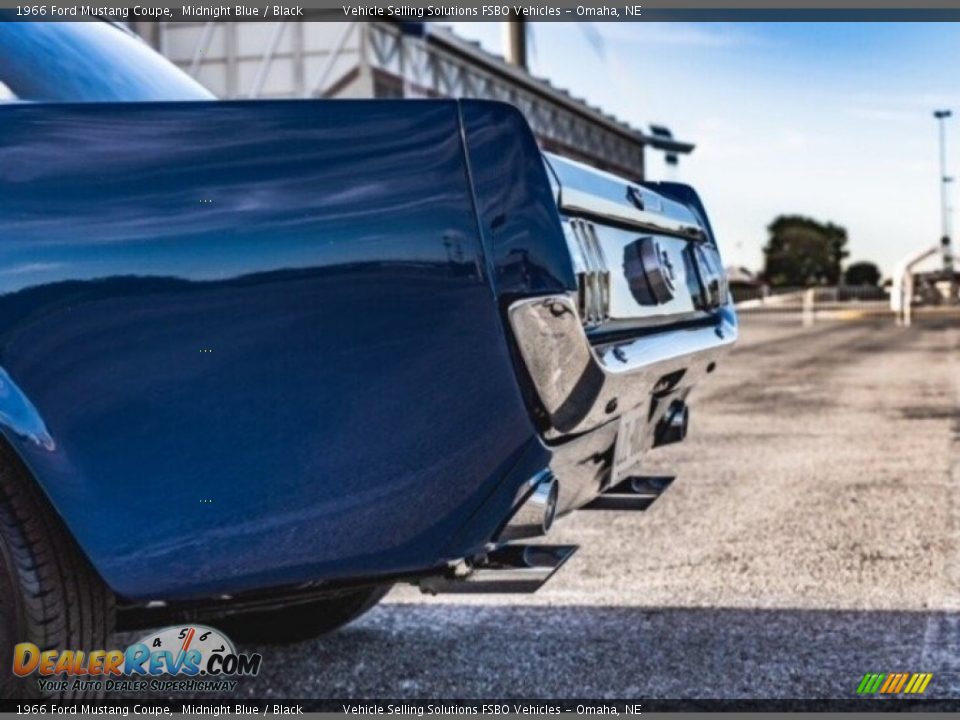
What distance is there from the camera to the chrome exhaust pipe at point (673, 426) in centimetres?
354

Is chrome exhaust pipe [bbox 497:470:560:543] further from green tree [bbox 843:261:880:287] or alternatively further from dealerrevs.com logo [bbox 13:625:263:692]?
green tree [bbox 843:261:880:287]

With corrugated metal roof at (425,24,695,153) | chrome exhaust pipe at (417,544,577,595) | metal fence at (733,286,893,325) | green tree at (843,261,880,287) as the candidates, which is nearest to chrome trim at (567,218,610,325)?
chrome exhaust pipe at (417,544,577,595)

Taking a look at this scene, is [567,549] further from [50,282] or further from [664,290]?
[50,282]

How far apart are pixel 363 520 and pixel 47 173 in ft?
2.78

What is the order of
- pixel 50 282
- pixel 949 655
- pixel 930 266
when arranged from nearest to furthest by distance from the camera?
1. pixel 50 282
2. pixel 949 655
3. pixel 930 266

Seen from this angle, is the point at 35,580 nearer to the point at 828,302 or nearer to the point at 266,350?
the point at 266,350

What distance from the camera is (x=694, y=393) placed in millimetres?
11672

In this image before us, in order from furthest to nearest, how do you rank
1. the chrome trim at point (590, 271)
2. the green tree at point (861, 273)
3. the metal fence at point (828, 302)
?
the green tree at point (861, 273) → the metal fence at point (828, 302) → the chrome trim at point (590, 271)

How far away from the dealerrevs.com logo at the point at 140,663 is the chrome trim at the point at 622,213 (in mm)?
1157

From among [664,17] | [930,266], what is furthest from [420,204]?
[930,266]

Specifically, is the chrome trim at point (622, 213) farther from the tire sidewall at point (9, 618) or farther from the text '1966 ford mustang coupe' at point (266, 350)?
the tire sidewall at point (9, 618)

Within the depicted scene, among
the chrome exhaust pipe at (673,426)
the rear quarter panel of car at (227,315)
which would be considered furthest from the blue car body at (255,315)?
the chrome exhaust pipe at (673,426)

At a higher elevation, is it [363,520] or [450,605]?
[363,520]

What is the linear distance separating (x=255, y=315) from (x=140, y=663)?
0.82 m
